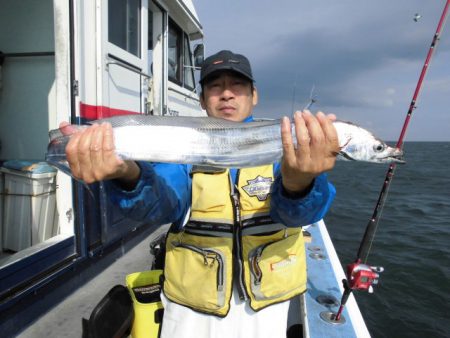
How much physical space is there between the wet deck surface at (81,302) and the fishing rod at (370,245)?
269 cm

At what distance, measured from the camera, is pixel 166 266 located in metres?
2.44

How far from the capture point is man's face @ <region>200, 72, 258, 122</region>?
8.58ft

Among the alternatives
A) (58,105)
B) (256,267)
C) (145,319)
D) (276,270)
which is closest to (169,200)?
(256,267)

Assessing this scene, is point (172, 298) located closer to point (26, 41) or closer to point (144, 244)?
point (144, 244)

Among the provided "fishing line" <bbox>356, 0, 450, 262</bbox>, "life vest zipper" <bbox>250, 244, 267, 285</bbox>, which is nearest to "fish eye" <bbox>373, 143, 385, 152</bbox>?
"life vest zipper" <bbox>250, 244, 267, 285</bbox>

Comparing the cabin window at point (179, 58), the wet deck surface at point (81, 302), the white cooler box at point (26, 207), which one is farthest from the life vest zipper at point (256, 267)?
the cabin window at point (179, 58)

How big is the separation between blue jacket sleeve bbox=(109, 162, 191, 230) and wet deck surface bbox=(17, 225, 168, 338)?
6.49 ft

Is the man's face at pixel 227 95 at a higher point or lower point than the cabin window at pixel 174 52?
lower

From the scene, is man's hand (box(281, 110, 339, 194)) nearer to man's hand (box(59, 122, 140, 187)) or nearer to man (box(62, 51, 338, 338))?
man (box(62, 51, 338, 338))

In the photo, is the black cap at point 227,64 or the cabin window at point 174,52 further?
the cabin window at point 174,52

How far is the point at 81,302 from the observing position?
3781 millimetres

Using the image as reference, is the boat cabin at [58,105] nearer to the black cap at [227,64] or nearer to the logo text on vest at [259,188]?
the black cap at [227,64]

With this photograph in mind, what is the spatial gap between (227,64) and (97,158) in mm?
1242

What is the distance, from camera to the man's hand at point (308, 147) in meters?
1.98
